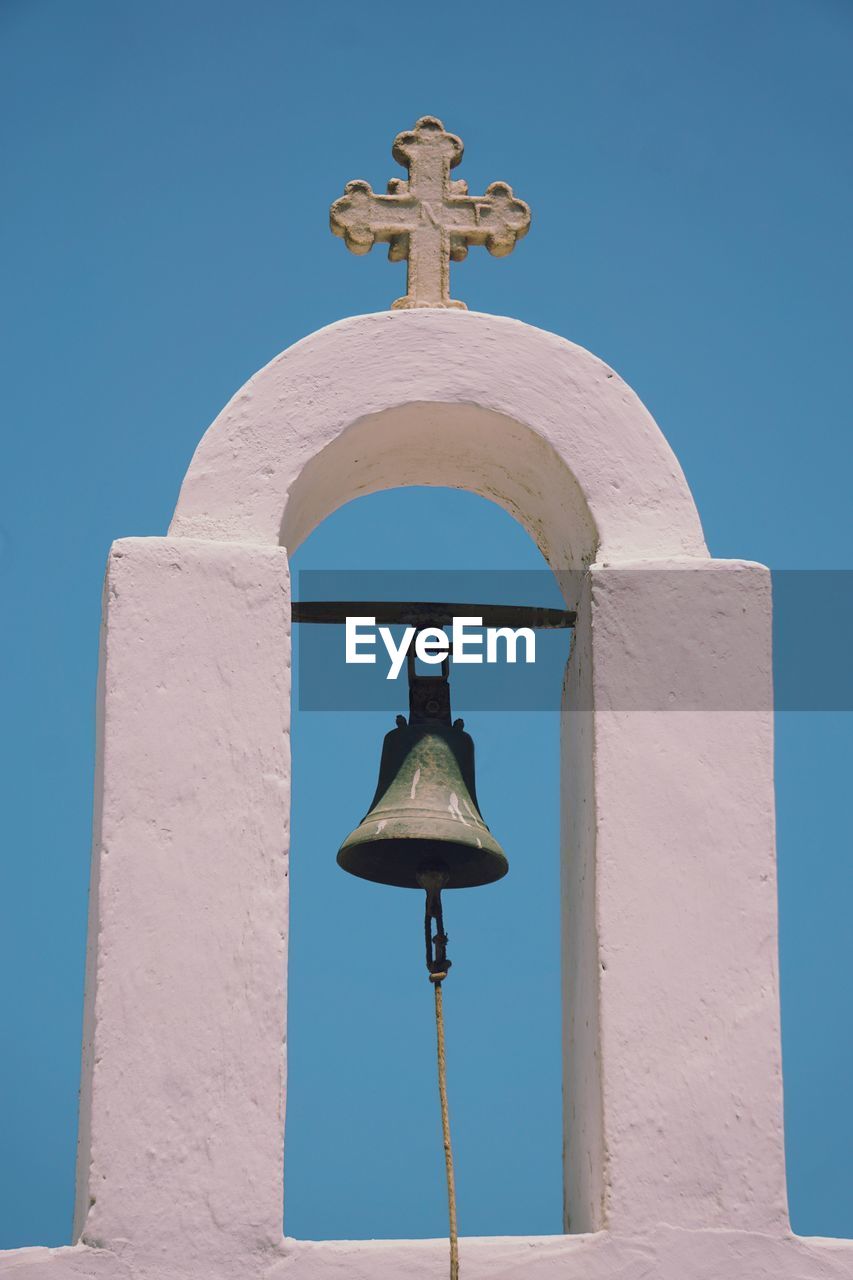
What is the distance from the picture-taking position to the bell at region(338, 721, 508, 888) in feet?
17.9

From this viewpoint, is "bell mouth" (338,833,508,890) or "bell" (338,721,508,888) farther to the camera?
"bell mouth" (338,833,508,890)

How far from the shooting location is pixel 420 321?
18.6 feet

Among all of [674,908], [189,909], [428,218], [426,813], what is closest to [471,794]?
[426,813]

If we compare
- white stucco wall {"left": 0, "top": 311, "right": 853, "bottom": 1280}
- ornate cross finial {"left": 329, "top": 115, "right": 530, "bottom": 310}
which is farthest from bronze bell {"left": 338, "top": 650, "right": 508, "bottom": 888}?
ornate cross finial {"left": 329, "top": 115, "right": 530, "bottom": 310}

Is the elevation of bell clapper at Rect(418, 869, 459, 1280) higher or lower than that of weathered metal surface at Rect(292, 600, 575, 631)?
lower

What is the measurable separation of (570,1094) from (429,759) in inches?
32.0

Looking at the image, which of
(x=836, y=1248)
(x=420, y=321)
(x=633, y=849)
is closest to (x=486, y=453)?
(x=420, y=321)

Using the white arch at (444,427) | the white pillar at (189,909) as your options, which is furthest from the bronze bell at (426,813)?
the white arch at (444,427)

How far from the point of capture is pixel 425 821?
17.9 feet

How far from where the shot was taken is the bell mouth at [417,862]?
5.55 m

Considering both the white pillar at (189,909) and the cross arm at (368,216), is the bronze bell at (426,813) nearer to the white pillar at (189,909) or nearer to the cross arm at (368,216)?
the white pillar at (189,909)

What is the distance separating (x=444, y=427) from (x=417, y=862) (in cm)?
102

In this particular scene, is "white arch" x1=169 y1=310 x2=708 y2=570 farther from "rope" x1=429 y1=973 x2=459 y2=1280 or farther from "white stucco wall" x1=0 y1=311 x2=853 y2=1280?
"rope" x1=429 y1=973 x2=459 y2=1280

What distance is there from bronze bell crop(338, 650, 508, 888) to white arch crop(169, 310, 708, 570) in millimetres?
496
